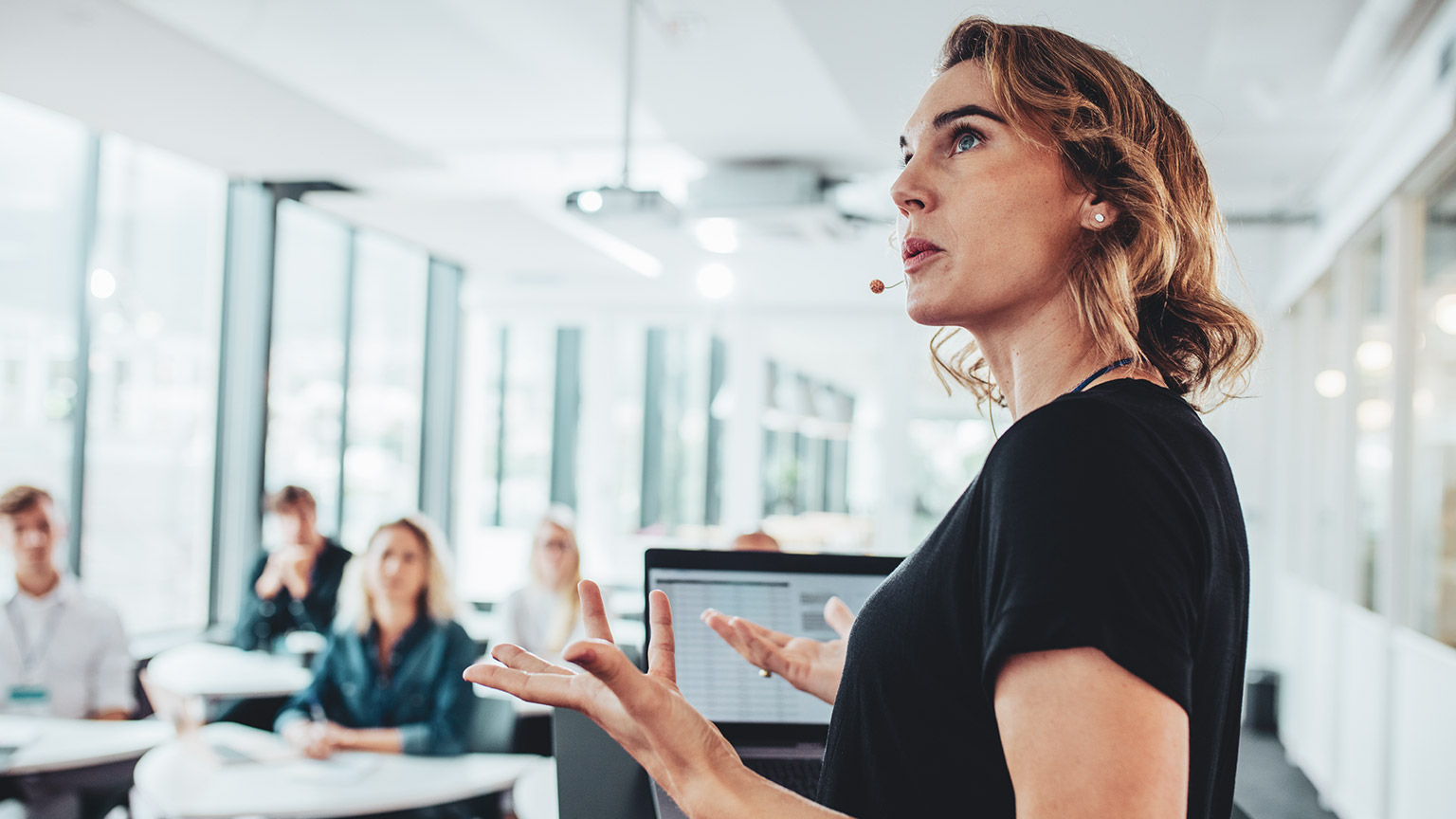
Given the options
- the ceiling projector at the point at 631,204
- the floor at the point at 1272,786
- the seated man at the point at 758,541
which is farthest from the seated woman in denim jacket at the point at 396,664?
the floor at the point at 1272,786

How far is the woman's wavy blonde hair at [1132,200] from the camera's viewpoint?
0.84 metres

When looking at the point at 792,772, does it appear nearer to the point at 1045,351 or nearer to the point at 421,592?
the point at 1045,351

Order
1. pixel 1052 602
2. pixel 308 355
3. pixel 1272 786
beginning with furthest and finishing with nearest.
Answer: pixel 308 355, pixel 1272 786, pixel 1052 602

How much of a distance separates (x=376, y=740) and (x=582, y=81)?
2635 millimetres

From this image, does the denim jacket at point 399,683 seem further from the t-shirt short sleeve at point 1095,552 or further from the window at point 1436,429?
the window at point 1436,429

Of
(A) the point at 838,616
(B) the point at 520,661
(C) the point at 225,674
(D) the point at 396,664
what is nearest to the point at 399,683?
(D) the point at 396,664

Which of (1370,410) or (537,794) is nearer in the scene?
(537,794)

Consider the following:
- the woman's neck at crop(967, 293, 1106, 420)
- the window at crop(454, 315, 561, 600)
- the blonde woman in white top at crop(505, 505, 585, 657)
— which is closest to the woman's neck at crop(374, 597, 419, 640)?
the blonde woman in white top at crop(505, 505, 585, 657)

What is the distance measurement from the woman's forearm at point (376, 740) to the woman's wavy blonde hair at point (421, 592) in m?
0.45

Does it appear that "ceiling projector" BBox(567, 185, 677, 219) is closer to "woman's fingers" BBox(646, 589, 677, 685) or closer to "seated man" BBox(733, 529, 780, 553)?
"seated man" BBox(733, 529, 780, 553)

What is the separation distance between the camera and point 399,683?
3.56 metres

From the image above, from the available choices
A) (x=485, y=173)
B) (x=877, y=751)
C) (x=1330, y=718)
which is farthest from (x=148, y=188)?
(x=1330, y=718)

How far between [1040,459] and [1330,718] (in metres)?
5.44

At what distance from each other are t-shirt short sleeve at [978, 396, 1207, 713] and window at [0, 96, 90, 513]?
5184 millimetres
